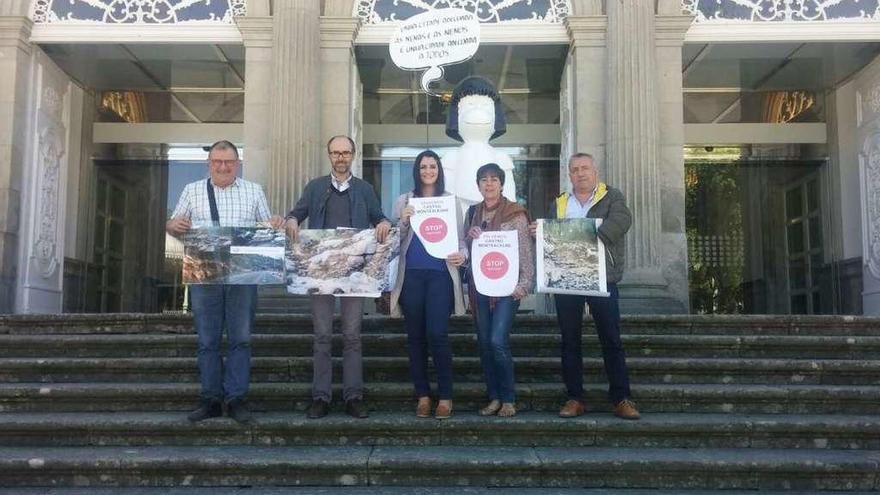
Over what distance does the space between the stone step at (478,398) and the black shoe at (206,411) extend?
0.34m

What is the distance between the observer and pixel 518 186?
490 inches

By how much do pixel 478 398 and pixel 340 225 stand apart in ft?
5.09

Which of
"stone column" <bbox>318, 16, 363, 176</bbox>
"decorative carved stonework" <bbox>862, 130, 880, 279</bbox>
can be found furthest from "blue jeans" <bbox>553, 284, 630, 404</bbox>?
"decorative carved stonework" <bbox>862, 130, 880, 279</bbox>

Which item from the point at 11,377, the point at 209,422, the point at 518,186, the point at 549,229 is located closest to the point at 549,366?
the point at 549,229

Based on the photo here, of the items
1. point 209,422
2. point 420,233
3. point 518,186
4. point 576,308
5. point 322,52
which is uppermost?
point 322,52

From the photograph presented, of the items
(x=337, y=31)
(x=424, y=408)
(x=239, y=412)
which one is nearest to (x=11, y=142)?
(x=337, y=31)


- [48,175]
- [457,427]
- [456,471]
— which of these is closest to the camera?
[456,471]

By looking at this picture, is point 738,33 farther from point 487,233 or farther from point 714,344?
point 487,233

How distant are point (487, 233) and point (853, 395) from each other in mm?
2779

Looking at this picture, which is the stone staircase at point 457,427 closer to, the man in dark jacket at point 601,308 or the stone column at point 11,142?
the man in dark jacket at point 601,308

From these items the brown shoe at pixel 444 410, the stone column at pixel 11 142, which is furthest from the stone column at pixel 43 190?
the brown shoe at pixel 444 410

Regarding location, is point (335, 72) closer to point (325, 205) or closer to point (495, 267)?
point (325, 205)

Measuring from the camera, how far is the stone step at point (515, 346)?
6.19 metres

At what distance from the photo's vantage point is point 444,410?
5.07 meters
